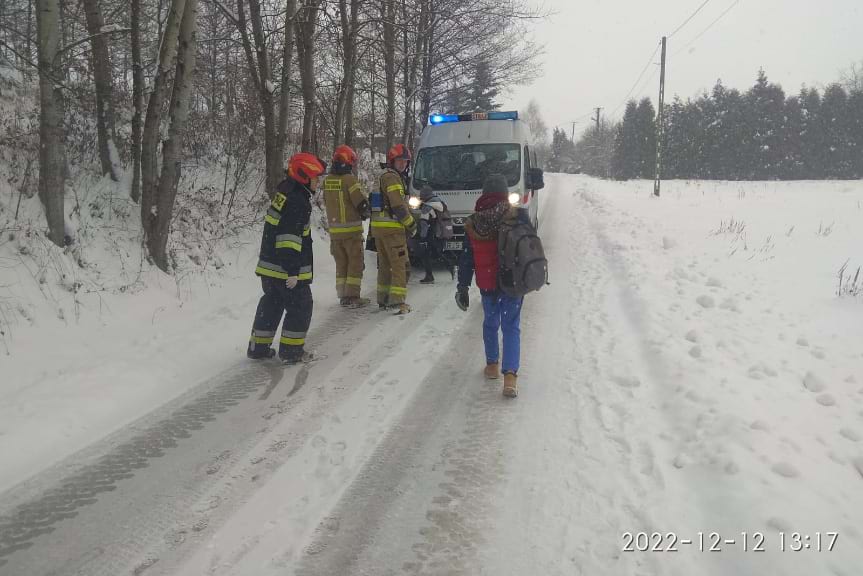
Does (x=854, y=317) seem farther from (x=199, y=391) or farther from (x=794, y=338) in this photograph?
(x=199, y=391)

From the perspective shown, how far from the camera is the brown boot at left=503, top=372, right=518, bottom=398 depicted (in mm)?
4523

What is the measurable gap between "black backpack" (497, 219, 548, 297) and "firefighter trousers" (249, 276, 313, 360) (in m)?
2.05

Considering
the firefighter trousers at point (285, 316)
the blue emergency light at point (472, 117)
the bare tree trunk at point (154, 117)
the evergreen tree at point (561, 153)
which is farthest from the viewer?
the evergreen tree at point (561, 153)

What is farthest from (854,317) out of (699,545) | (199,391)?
(199,391)

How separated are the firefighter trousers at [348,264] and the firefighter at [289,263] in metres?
1.81

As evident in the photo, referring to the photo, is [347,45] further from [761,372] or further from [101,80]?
[761,372]

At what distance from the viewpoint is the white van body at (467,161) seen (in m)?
9.18

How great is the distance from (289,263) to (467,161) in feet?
17.6

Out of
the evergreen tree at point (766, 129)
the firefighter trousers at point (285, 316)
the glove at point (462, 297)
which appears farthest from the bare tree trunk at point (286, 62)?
the evergreen tree at point (766, 129)

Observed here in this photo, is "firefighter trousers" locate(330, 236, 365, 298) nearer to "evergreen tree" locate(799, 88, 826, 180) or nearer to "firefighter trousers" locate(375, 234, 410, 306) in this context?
"firefighter trousers" locate(375, 234, 410, 306)

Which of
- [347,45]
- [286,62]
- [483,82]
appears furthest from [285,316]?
[483,82]

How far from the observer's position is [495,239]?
4.68 m

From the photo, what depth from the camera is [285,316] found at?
530 cm

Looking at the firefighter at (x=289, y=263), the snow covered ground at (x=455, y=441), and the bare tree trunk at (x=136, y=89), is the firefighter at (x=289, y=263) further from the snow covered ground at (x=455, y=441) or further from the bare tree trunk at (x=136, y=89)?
the bare tree trunk at (x=136, y=89)
